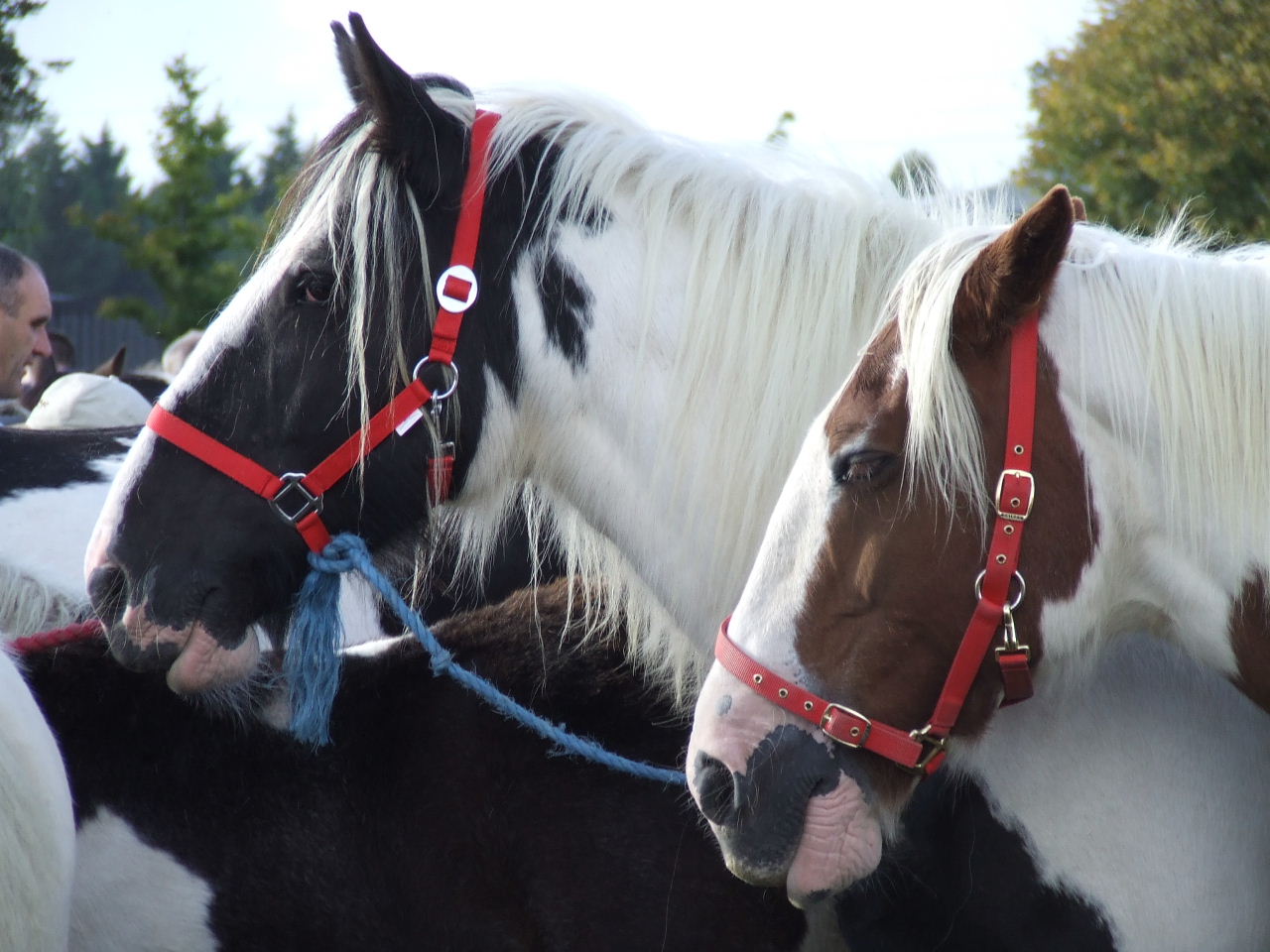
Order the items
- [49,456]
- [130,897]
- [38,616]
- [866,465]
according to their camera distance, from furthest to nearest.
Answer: [49,456] < [38,616] < [130,897] < [866,465]

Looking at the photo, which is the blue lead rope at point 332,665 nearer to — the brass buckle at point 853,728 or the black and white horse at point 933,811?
the black and white horse at point 933,811

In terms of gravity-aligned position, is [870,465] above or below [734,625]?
above

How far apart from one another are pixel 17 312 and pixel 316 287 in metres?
3.45

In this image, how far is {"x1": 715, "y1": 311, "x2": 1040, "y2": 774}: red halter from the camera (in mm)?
1581

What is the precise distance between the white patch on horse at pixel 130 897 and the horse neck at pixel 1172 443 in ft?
5.27

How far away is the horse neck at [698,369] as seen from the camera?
2.20 meters

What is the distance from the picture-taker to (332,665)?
232 cm

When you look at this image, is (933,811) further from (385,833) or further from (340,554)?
(340,554)

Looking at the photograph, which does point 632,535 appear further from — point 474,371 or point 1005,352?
point 1005,352

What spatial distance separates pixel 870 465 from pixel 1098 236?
570mm

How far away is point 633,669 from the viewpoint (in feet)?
8.05

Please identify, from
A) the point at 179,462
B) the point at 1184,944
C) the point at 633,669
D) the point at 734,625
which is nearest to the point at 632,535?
the point at 633,669

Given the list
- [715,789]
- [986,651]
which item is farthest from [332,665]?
[986,651]

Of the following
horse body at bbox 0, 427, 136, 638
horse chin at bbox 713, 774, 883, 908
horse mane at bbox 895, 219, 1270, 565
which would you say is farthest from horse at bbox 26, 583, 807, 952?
horse mane at bbox 895, 219, 1270, 565
